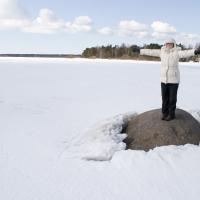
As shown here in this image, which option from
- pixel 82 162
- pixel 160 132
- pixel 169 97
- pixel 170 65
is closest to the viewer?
pixel 82 162

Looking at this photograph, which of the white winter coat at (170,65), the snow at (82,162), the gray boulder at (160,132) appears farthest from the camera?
the white winter coat at (170,65)

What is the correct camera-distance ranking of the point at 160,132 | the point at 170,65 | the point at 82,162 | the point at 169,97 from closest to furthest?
the point at 82,162 < the point at 160,132 < the point at 170,65 < the point at 169,97

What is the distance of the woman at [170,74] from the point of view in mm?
6625

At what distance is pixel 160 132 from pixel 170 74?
103 cm

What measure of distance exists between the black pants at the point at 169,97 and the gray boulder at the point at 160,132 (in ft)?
0.61

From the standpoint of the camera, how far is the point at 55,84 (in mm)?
17141

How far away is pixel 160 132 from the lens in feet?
21.4

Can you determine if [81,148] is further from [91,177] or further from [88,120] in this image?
[88,120]

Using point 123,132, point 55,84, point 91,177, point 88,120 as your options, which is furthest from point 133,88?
point 91,177

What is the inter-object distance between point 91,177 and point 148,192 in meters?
0.86

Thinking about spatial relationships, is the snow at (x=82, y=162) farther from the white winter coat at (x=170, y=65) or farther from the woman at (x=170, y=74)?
the white winter coat at (x=170, y=65)

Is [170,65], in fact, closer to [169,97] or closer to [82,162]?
[169,97]

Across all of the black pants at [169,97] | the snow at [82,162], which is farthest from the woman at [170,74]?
the snow at [82,162]

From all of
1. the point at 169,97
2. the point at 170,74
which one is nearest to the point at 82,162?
the point at 169,97
